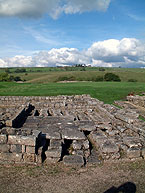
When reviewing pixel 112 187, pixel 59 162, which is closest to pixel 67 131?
pixel 59 162

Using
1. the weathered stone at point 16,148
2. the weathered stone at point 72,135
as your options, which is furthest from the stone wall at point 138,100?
the weathered stone at point 16,148

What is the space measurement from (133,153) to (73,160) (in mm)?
2790

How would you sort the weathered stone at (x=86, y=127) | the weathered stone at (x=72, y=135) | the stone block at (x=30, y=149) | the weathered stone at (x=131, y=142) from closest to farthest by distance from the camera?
the stone block at (x=30, y=149)
the weathered stone at (x=131, y=142)
the weathered stone at (x=72, y=135)
the weathered stone at (x=86, y=127)

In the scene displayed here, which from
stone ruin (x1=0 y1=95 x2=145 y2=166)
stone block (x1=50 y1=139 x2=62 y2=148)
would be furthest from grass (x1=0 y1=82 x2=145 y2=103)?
stone block (x1=50 y1=139 x2=62 y2=148)

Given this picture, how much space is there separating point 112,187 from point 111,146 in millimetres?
2253

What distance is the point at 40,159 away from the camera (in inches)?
295

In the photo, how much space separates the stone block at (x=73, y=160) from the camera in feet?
24.3

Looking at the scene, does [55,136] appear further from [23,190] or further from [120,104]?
[120,104]

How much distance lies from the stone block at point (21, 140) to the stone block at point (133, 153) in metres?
4.23

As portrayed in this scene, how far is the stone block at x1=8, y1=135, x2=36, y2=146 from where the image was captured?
749cm

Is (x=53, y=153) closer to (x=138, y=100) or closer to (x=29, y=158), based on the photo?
(x=29, y=158)

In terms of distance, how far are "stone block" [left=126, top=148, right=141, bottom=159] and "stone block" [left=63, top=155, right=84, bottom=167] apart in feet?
7.26

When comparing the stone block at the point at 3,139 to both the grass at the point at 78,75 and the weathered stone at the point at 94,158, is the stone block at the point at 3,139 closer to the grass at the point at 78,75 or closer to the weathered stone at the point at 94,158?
the weathered stone at the point at 94,158

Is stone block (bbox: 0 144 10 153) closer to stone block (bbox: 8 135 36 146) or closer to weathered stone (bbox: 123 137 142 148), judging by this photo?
stone block (bbox: 8 135 36 146)
